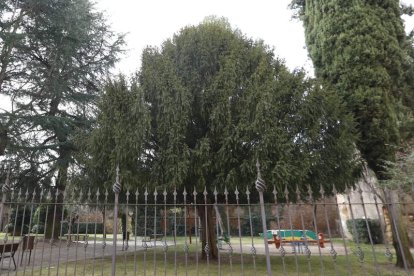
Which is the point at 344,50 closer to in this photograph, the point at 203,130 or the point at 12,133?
the point at 203,130

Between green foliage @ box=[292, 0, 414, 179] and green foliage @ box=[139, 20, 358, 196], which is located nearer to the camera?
green foliage @ box=[139, 20, 358, 196]

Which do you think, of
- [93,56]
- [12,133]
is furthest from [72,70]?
[12,133]

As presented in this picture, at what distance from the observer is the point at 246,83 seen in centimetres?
1010

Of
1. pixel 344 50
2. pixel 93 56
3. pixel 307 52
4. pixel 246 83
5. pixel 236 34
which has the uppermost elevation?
pixel 93 56

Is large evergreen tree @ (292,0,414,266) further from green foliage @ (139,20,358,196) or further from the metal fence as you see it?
the metal fence

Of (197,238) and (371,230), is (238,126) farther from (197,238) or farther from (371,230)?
(371,230)

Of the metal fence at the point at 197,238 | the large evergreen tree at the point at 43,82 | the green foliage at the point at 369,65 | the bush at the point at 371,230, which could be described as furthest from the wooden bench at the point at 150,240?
the bush at the point at 371,230

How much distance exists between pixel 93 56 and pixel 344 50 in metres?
13.6

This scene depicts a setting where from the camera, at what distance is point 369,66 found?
954 cm

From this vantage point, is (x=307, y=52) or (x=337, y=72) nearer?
(x=337, y=72)

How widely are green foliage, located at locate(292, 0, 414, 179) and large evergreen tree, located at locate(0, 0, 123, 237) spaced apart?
11.0 metres

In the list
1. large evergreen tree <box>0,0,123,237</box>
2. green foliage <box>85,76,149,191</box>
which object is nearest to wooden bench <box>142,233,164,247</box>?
green foliage <box>85,76,149,191</box>

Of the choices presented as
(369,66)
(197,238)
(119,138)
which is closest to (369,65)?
(369,66)

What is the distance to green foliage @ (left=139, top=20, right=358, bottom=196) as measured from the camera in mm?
8812
